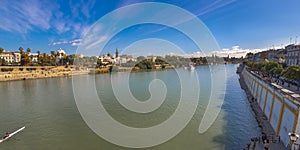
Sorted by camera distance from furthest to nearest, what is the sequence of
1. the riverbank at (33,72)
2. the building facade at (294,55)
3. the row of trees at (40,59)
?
1. the row of trees at (40,59)
2. the riverbank at (33,72)
3. the building facade at (294,55)

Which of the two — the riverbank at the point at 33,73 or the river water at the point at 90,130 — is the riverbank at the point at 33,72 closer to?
the riverbank at the point at 33,73

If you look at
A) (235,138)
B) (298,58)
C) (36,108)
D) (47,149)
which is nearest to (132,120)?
(47,149)

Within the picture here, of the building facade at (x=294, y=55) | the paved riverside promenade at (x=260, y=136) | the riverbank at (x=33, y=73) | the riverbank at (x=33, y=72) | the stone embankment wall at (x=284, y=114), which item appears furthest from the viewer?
the riverbank at (x=33, y=72)

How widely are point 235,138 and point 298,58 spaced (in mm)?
19599

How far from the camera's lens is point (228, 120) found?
716cm

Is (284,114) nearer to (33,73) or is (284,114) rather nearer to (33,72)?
(33,73)

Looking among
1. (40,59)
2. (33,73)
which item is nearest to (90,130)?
(33,73)

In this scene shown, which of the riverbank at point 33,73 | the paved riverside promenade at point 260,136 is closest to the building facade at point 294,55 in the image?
the paved riverside promenade at point 260,136

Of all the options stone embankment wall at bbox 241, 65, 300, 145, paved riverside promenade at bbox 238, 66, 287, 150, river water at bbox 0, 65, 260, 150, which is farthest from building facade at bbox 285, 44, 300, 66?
stone embankment wall at bbox 241, 65, 300, 145

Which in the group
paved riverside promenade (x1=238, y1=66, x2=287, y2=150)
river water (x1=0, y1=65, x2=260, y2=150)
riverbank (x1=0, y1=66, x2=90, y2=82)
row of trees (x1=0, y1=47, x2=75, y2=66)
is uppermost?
row of trees (x1=0, y1=47, x2=75, y2=66)

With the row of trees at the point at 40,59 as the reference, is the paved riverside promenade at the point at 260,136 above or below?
below

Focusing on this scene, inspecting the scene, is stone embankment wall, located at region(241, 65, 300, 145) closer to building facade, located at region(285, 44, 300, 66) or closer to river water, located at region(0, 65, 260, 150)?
river water, located at region(0, 65, 260, 150)

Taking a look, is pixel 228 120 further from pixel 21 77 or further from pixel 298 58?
pixel 21 77

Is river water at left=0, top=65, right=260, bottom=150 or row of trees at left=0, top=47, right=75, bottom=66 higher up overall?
row of trees at left=0, top=47, right=75, bottom=66
